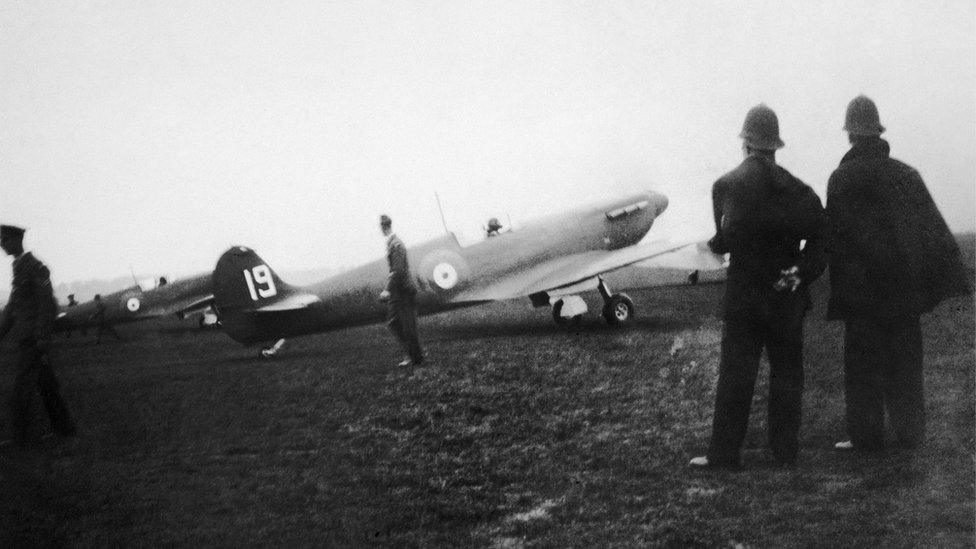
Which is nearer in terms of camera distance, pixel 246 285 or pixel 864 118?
pixel 864 118

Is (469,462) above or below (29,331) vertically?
below

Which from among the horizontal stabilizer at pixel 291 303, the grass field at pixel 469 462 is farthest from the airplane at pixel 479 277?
the grass field at pixel 469 462

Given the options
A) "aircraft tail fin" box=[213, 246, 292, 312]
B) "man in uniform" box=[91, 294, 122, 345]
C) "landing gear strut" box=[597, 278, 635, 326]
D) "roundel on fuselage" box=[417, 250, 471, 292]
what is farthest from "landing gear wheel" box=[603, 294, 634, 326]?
"man in uniform" box=[91, 294, 122, 345]

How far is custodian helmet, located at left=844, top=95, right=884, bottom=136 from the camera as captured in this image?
320 centimetres

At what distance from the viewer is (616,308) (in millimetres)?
7375

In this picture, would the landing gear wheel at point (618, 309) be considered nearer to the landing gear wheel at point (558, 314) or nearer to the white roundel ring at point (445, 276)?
the landing gear wheel at point (558, 314)

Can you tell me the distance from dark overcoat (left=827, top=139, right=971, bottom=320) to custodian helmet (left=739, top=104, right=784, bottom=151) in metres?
0.43

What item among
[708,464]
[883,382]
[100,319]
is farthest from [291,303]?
[883,382]

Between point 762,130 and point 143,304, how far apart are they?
3.91m

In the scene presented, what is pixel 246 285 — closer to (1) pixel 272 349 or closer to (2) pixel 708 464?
(1) pixel 272 349

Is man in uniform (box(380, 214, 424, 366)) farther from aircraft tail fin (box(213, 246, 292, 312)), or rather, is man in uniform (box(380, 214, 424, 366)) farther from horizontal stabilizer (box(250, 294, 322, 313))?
horizontal stabilizer (box(250, 294, 322, 313))

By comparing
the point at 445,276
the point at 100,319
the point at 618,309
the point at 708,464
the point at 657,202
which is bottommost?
the point at 708,464

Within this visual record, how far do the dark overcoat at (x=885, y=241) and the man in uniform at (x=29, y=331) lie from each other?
12.3 ft

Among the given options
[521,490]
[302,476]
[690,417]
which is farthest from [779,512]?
[302,476]
